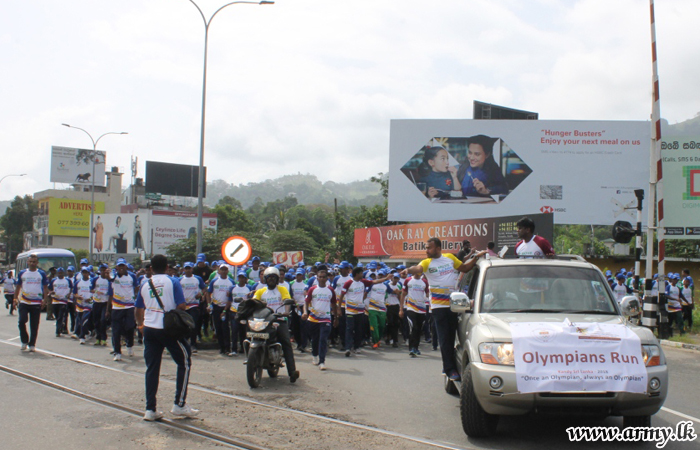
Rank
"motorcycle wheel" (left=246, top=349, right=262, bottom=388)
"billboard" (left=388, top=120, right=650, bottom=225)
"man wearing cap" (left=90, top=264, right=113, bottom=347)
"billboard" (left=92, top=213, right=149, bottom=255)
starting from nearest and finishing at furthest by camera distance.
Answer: "motorcycle wheel" (left=246, top=349, right=262, bottom=388), "man wearing cap" (left=90, top=264, right=113, bottom=347), "billboard" (left=388, top=120, right=650, bottom=225), "billboard" (left=92, top=213, right=149, bottom=255)

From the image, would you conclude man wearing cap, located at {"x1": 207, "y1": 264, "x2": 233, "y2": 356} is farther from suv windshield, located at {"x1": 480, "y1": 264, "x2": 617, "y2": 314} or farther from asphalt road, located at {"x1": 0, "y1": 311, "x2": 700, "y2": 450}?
suv windshield, located at {"x1": 480, "y1": 264, "x2": 617, "y2": 314}

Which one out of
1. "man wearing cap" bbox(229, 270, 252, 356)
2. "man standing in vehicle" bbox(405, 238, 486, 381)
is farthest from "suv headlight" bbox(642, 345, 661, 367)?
"man wearing cap" bbox(229, 270, 252, 356)

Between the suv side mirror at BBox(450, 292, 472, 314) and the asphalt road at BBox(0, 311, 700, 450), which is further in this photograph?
the suv side mirror at BBox(450, 292, 472, 314)

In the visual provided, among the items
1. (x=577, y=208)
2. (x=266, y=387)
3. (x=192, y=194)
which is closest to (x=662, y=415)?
(x=266, y=387)

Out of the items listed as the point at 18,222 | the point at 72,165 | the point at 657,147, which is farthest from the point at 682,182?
the point at 18,222

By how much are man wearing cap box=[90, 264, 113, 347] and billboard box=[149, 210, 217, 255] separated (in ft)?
172

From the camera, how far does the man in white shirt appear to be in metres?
6.86

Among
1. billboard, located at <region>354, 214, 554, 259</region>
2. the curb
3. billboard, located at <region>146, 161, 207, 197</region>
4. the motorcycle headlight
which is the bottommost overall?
the curb

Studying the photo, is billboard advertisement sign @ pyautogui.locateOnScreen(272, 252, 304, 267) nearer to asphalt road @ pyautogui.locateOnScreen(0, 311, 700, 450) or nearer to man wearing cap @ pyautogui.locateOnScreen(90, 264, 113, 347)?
man wearing cap @ pyautogui.locateOnScreen(90, 264, 113, 347)

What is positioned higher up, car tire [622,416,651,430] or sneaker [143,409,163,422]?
car tire [622,416,651,430]

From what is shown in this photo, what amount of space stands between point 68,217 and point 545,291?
83.6 meters

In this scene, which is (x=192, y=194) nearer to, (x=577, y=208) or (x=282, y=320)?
(x=577, y=208)

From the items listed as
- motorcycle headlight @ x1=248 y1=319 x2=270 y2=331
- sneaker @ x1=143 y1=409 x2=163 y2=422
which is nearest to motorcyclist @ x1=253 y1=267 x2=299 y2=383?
motorcycle headlight @ x1=248 y1=319 x2=270 y2=331

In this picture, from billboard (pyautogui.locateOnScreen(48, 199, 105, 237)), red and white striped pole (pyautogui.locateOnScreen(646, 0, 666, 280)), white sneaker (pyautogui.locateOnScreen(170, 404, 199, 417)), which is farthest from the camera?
billboard (pyautogui.locateOnScreen(48, 199, 105, 237))
